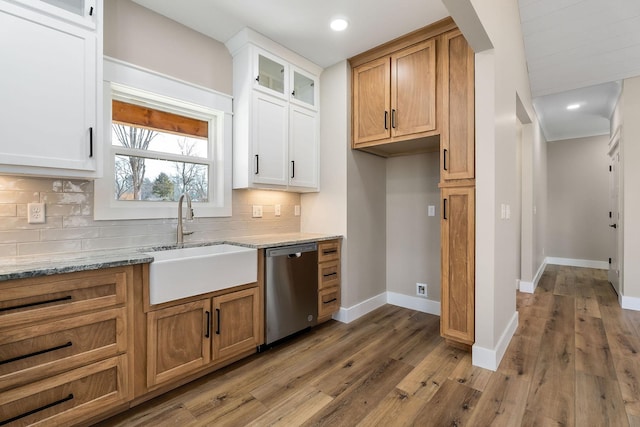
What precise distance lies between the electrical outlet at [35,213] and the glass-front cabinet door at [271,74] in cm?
179

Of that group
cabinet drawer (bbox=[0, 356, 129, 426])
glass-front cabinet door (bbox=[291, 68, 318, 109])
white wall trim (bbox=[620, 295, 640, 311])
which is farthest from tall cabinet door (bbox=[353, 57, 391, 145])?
white wall trim (bbox=[620, 295, 640, 311])

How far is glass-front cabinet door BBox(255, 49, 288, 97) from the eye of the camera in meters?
2.71

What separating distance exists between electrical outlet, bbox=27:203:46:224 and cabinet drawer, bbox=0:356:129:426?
931 millimetres

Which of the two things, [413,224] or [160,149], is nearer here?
[160,149]

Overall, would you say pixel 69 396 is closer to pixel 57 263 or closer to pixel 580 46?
pixel 57 263

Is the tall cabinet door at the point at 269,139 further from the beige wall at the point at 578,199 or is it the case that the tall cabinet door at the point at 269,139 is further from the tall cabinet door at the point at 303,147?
the beige wall at the point at 578,199

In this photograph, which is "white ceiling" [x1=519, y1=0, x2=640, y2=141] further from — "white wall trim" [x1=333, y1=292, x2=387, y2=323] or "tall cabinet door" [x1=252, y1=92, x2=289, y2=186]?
"white wall trim" [x1=333, y1=292, x2=387, y2=323]

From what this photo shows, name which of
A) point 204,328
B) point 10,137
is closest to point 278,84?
point 10,137

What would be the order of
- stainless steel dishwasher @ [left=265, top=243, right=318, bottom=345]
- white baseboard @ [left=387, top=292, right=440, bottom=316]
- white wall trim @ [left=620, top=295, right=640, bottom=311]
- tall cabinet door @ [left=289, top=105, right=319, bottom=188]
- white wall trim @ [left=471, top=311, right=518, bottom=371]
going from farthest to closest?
white wall trim @ [left=620, top=295, right=640, bottom=311] → white baseboard @ [left=387, top=292, right=440, bottom=316] → tall cabinet door @ [left=289, top=105, right=319, bottom=188] → stainless steel dishwasher @ [left=265, top=243, right=318, bottom=345] → white wall trim @ [left=471, top=311, right=518, bottom=371]

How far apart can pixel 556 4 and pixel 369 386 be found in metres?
3.68

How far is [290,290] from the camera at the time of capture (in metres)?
2.58

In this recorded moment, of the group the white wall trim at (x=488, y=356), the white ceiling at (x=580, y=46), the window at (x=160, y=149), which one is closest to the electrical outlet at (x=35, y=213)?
the window at (x=160, y=149)

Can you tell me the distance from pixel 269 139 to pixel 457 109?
1605 millimetres

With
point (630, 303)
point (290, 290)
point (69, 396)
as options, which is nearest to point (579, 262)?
point (630, 303)
